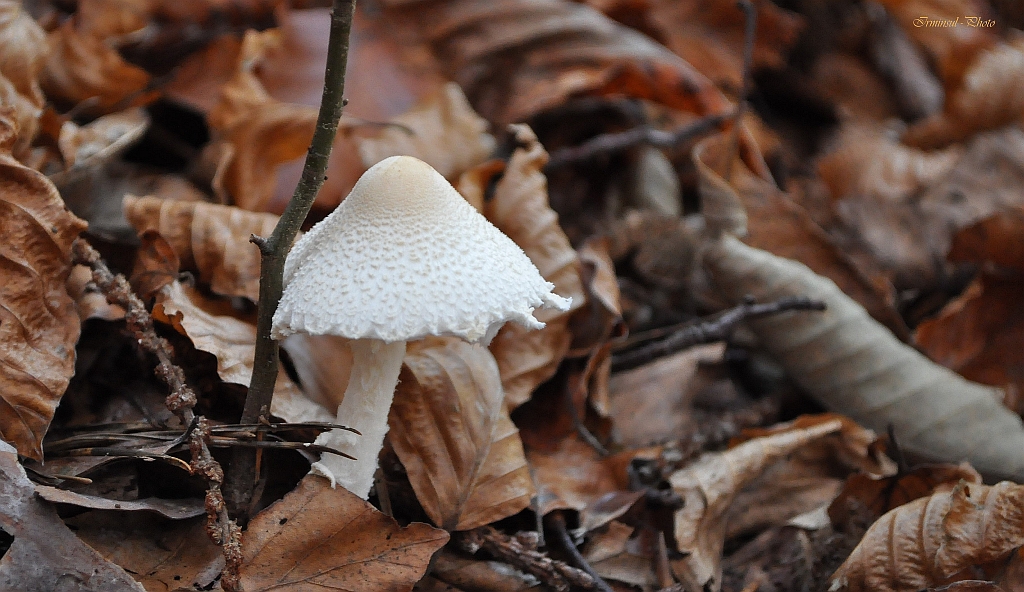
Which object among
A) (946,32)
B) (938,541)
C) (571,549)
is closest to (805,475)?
(938,541)

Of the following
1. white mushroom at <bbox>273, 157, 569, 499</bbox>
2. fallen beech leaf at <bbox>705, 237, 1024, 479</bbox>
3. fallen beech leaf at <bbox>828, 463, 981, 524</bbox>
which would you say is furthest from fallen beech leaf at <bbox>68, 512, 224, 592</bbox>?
fallen beech leaf at <bbox>705, 237, 1024, 479</bbox>

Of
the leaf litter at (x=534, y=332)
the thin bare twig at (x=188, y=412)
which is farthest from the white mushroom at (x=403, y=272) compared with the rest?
the leaf litter at (x=534, y=332)

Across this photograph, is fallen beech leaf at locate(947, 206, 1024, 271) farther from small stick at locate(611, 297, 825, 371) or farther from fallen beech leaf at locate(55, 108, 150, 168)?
fallen beech leaf at locate(55, 108, 150, 168)

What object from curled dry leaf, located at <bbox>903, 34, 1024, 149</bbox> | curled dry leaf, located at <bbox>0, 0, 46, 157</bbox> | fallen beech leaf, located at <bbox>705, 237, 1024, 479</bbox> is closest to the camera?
curled dry leaf, located at <bbox>0, 0, 46, 157</bbox>

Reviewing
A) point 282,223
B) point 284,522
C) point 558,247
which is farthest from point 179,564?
point 558,247

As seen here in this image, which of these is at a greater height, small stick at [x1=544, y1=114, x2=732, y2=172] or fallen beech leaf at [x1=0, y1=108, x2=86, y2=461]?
fallen beech leaf at [x1=0, y1=108, x2=86, y2=461]

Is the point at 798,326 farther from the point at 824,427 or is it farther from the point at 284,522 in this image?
the point at 284,522
